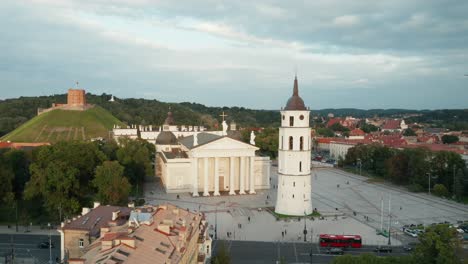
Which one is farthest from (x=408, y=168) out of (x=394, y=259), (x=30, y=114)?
(x=30, y=114)

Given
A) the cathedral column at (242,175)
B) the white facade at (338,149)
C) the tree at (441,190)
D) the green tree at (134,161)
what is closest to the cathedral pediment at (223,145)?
the cathedral column at (242,175)

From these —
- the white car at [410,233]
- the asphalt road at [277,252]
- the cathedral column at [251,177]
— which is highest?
the cathedral column at [251,177]

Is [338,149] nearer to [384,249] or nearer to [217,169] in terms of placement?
[217,169]

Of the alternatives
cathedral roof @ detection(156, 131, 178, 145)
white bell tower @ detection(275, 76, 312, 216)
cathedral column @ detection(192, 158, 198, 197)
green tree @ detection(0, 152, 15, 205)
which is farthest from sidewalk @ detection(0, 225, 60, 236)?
cathedral roof @ detection(156, 131, 178, 145)

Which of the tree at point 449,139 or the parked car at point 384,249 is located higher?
the tree at point 449,139

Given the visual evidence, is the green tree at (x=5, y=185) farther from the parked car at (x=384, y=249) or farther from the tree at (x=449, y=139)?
the tree at (x=449, y=139)

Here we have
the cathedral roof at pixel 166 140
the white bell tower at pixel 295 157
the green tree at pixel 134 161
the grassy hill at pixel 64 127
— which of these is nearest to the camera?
the white bell tower at pixel 295 157
